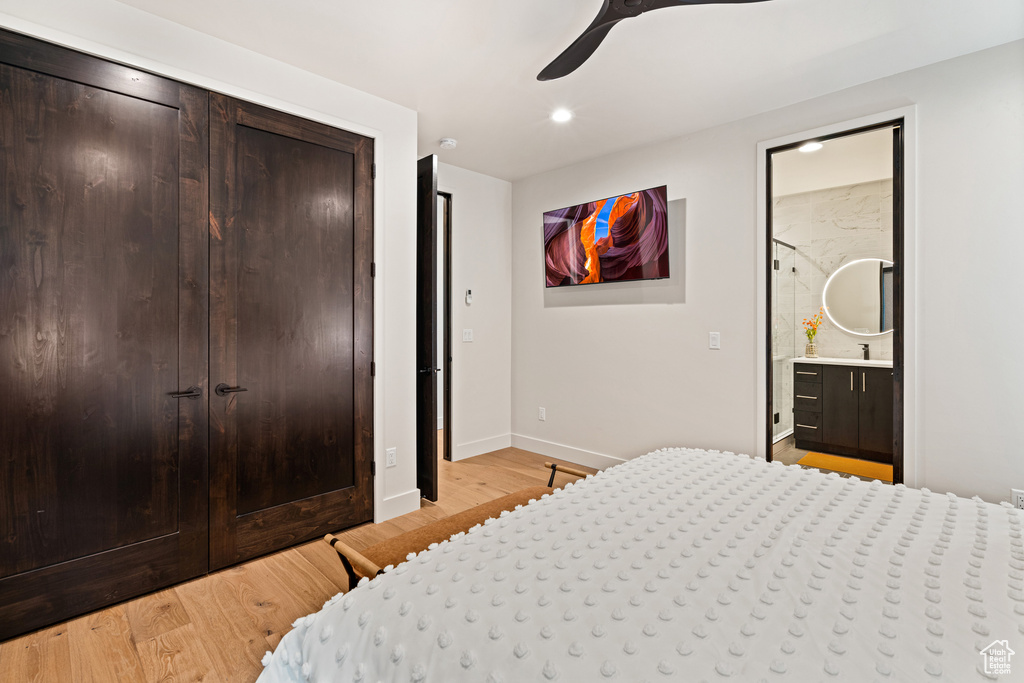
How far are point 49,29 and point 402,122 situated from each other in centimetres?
158

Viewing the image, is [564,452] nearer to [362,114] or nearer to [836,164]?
[836,164]

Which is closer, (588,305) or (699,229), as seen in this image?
(699,229)

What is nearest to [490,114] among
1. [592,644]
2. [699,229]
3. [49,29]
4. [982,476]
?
[699,229]

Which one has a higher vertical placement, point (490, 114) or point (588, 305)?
point (490, 114)

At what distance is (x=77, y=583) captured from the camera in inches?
75.6

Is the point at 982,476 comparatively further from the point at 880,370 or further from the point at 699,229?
the point at 699,229

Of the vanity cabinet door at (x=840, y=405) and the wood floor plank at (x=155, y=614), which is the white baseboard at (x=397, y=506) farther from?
the vanity cabinet door at (x=840, y=405)

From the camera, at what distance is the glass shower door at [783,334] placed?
296cm

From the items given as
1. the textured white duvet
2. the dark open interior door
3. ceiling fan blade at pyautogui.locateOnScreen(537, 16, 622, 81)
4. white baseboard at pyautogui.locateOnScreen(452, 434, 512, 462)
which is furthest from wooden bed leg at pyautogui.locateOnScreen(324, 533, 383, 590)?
white baseboard at pyautogui.locateOnScreen(452, 434, 512, 462)

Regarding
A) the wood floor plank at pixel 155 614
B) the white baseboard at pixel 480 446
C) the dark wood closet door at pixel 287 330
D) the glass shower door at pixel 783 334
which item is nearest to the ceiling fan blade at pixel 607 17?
the dark wood closet door at pixel 287 330

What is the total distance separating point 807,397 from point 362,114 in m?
3.20

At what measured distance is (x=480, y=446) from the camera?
434cm

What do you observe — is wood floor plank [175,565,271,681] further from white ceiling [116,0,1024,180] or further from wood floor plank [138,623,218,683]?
white ceiling [116,0,1024,180]

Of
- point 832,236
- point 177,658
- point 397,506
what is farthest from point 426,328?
point 832,236
